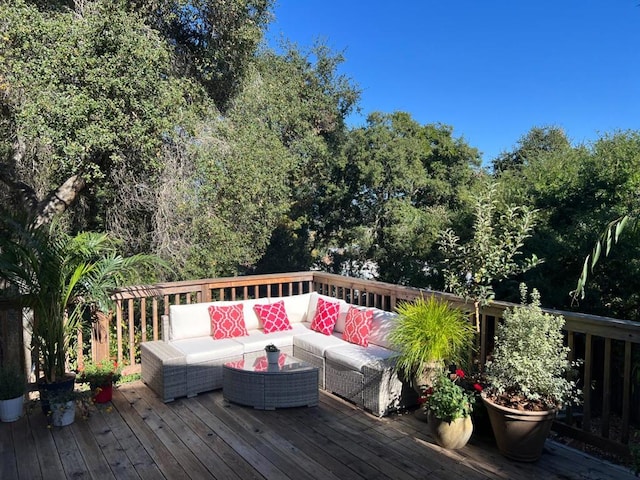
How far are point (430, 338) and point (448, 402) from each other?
21.2 inches

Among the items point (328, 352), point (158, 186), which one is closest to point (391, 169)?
point (158, 186)

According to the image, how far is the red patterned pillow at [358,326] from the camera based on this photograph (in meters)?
4.27

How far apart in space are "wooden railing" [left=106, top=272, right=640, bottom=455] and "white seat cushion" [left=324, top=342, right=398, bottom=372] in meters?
0.72

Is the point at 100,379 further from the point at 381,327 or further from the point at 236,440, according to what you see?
the point at 381,327

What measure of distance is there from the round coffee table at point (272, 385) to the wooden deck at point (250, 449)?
3.3 inches

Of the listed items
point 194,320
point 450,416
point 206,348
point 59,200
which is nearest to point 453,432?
point 450,416

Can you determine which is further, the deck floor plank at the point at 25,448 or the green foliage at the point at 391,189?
the green foliage at the point at 391,189

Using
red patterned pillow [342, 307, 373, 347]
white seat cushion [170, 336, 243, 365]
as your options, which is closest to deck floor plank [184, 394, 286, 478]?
white seat cushion [170, 336, 243, 365]

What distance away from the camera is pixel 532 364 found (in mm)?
2904

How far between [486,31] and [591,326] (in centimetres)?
953

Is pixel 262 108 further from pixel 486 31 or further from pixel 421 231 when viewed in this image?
pixel 486 31

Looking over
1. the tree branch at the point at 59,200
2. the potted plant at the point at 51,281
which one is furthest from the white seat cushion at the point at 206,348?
the tree branch at the point at 59,200

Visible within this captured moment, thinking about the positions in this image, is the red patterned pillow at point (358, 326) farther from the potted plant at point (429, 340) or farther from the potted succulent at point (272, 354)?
the potted succulent at point (272, 354)

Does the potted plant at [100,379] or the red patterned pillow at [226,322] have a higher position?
the red patterned pillow at [226,322]
